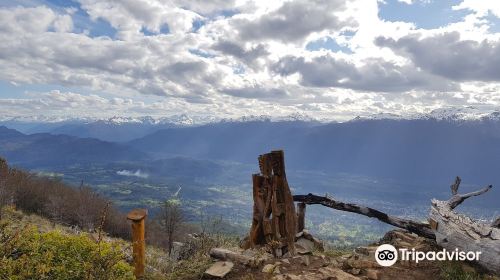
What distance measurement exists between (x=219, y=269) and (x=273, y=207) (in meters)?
3.20

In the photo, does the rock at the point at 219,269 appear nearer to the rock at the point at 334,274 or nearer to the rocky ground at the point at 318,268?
the rocky ground at the point at 318,268

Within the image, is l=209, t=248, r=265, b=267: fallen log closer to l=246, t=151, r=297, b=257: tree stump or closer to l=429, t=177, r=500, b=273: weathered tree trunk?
l=246, t=151, r=297, b=257: tree stump

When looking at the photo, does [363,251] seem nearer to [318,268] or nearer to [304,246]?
[304,246]

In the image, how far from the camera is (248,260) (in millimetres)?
11414

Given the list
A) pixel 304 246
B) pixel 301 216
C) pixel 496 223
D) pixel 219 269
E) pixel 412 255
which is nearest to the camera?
pixel 219 269

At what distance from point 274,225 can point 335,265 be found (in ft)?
8.18

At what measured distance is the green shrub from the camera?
6.25m

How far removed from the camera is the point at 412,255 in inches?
495

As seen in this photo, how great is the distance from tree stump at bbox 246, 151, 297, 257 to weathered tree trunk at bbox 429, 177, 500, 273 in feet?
15.9

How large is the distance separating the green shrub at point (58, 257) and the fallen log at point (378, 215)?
400 inches

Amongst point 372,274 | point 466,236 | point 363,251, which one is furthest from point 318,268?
point 466,236

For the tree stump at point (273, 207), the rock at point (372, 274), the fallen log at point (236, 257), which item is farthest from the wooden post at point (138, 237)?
the rock at point (372, 274)

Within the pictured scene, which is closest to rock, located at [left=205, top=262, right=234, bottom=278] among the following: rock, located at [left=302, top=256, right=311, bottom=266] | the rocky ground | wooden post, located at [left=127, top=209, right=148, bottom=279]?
the rocky ground

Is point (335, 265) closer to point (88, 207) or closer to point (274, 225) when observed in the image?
point (274, 225)
